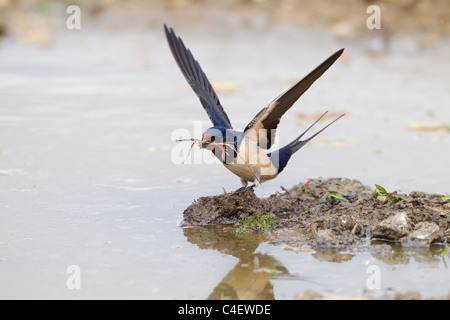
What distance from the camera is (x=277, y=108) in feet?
13.9

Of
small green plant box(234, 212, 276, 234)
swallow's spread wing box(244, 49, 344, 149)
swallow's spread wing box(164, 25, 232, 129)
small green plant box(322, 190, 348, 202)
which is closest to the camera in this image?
swallow's spread wing box(244, 49, 344, 149)

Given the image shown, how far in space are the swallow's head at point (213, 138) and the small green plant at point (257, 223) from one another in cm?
53

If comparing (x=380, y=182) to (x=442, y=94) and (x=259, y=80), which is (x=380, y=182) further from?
(x=259, y=80)

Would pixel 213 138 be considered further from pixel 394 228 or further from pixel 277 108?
pixel 394 228

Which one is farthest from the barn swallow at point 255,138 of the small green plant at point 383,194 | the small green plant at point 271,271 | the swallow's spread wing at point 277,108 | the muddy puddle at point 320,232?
the small green plant at point 271,271

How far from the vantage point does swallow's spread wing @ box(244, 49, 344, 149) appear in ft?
13.5

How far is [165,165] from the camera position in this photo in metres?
5.76

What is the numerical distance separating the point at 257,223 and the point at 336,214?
500 mm

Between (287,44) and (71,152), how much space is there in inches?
179

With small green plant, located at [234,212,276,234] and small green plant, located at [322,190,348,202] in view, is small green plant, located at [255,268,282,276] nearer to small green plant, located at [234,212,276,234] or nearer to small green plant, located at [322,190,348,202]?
small green plant, located at [234,212,276,234]

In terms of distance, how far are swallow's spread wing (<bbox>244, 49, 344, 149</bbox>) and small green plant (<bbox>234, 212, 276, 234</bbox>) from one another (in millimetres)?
453

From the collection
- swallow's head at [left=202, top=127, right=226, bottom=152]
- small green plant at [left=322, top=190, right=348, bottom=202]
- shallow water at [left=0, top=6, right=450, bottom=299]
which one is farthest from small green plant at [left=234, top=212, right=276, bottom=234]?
swallow's head at [left=202, top=127, right=226, bottom=152]

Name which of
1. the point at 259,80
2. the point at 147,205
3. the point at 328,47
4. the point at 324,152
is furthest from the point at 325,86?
the point at 147,205

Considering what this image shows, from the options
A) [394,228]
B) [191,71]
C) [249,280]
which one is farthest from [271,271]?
[191,71]
